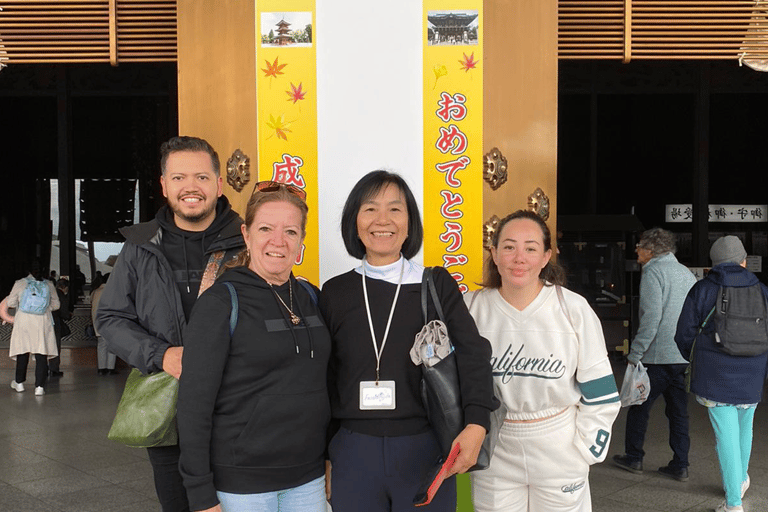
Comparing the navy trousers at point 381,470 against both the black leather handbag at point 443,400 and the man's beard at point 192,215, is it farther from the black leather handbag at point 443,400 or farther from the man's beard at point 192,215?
the man's beard at point 192,215

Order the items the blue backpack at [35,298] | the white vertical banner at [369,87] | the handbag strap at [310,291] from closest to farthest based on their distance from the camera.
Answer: the handbag strap at [310,291] < the white vertical banner at [369,87] < the blue backpack at [35,298]

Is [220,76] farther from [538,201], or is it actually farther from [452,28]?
[538,201]

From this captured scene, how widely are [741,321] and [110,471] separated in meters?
4.03

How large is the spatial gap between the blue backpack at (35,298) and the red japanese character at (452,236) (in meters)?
6.02

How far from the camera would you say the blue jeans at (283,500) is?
1895 mm

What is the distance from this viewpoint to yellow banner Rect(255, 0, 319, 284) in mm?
3479

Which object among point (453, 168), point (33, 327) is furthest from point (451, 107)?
point (33, 327)

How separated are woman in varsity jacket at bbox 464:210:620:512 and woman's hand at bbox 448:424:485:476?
1.26 ft

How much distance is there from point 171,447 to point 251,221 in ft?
2.71

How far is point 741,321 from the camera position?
3.89 metres

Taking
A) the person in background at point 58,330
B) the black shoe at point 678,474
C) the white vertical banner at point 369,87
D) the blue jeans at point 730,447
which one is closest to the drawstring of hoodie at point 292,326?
the white vertical banner at point 369,87

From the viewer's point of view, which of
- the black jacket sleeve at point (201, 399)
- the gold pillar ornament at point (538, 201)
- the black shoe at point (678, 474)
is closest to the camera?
the black jacket sleeve at point (201, 399)

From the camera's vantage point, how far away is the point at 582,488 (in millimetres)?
2385

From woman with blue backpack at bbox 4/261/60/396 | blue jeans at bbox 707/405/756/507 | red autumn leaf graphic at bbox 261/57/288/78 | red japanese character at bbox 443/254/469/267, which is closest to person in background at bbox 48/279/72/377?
woman with blue backpack at bbox 4/261/60/396
